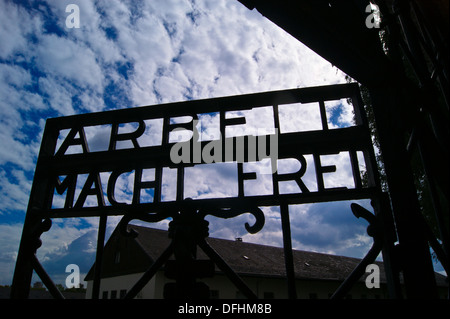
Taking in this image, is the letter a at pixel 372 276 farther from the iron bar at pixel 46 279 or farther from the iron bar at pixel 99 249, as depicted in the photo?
the iron bar at pixel 46 279

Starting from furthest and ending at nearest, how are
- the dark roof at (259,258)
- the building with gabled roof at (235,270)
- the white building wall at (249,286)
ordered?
the dark roof at (259,258) → the building with gabled roof at (235,270) → the white building wall at (249,286)

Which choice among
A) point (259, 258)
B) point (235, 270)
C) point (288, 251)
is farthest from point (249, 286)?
point (288, 251)

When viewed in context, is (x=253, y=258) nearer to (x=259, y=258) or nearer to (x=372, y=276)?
(x=259, y=258)

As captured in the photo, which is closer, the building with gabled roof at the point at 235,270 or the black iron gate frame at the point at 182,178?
the black iron gate frame at the point at 182,178

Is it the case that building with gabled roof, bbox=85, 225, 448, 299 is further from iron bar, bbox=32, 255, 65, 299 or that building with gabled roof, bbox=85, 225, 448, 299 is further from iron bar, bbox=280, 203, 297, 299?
iron bar, bbox=280, 203, 297, 299

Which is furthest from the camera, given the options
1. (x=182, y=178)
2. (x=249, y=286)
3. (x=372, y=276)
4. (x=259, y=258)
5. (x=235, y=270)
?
(x=259, y=258)

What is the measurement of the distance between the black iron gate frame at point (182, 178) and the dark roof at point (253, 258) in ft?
52.1

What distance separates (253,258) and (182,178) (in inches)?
876

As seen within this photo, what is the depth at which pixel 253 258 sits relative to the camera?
23938mm

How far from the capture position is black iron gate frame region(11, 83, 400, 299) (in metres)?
2.46

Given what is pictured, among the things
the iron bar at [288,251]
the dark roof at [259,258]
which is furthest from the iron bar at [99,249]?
the dark roof at [259,258]

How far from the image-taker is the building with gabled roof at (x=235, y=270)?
18.6 m
